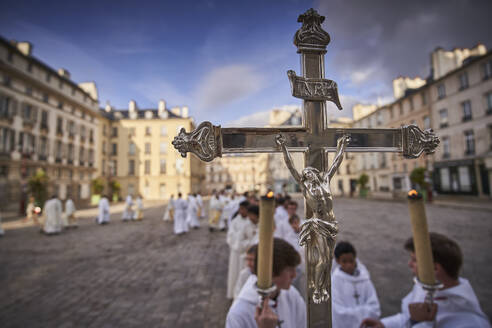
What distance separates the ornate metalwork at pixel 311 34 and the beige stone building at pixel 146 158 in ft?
130

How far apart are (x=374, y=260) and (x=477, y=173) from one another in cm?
2334

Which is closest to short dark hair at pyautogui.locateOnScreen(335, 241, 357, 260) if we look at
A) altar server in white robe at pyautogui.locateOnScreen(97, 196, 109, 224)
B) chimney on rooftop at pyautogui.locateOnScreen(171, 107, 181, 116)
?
altar server in white robe at pyautogui.locateOnScreen(97, 196, 109, 224)

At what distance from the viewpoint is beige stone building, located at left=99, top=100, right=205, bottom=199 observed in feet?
133

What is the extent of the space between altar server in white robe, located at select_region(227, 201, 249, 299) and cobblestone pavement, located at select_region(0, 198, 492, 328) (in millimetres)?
357

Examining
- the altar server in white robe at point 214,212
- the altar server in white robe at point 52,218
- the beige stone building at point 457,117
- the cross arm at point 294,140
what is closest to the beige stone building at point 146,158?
the altar server in white robe at point 52,218

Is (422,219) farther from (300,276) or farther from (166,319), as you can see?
(166,319)

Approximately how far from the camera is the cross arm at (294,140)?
3.39ft

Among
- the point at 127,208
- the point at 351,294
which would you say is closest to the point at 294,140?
the point at 351,294

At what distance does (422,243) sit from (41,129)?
109 feet

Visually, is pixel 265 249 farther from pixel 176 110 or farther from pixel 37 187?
pixel 176 110

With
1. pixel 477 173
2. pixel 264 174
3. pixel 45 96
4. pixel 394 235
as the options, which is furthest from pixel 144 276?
pixel 264 174

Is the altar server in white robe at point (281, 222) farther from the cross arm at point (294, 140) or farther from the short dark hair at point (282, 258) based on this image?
the cross arm at point (294, 140)

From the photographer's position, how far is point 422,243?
1.06 meters

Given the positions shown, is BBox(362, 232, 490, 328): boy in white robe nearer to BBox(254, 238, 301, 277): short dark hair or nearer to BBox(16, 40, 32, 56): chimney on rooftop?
BBox(254, 238, 301, 277): short dark hair
